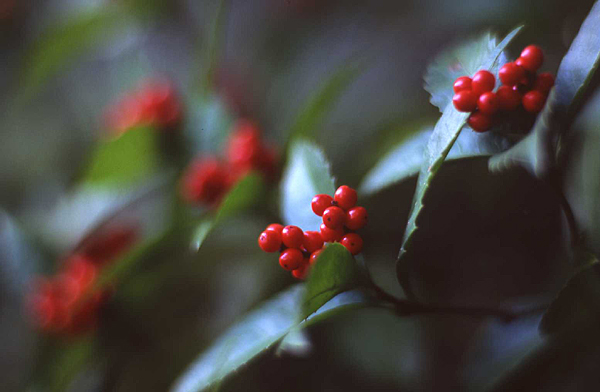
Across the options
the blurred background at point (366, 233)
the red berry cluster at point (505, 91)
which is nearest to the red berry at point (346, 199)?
the red berry cluster at point (505, 91)

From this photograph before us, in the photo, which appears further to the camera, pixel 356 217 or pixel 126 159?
pixel 126 159

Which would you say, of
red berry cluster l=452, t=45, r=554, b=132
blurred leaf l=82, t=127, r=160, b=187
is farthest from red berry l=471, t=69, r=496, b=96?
blurred leaf l=82, t=127, r=160, b=187

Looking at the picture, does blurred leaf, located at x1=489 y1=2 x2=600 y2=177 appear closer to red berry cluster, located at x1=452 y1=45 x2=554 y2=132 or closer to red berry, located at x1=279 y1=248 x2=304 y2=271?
red berry cluster, located at x1=452 y1=45 x2=554 y2=132

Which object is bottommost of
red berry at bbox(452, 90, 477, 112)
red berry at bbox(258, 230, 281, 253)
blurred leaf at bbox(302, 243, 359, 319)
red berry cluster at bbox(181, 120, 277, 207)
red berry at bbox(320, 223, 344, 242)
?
blurred leaf at bbox(302, 243, 359, 319)

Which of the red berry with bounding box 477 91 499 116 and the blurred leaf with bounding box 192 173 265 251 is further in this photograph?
the blurred leaf with bounding box 192 173 265 251

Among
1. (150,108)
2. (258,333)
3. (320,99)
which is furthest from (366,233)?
Answer: (150,108)

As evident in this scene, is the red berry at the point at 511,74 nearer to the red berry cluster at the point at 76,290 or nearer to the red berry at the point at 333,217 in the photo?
the red berry at the point at 333,217

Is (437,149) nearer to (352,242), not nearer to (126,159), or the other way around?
(352,242)
